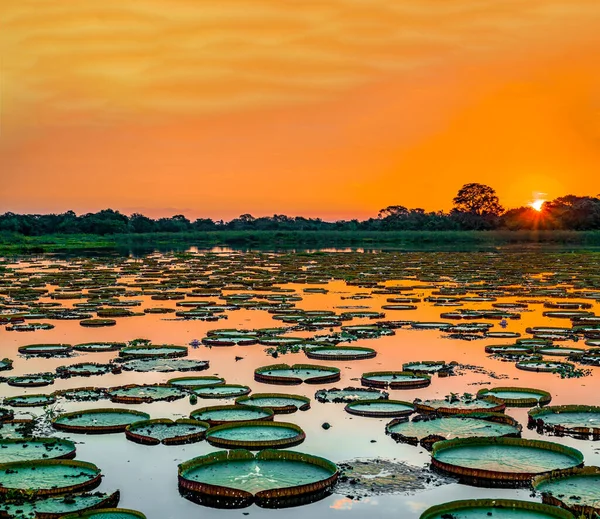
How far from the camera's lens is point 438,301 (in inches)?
1027

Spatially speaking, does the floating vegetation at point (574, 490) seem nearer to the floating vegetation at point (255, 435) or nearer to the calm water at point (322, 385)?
the calm water at point (322, 385)

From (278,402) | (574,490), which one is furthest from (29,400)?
(574,490)

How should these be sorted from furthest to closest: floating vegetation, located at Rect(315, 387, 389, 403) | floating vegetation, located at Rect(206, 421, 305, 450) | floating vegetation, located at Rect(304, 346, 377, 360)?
floating vegetation, located at Rect(304, 346, 377, 360)
floating vegetation, located at Rect(315, 387, 389, 403)
floating vegetation, located at Rect(206, 421, 305, 450)

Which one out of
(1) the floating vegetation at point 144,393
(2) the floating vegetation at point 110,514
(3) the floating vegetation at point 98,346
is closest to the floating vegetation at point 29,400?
(1) the floating vegetation at point 144,393

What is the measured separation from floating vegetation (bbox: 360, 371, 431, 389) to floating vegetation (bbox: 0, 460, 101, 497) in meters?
5.49

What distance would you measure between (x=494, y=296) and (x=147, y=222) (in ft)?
335

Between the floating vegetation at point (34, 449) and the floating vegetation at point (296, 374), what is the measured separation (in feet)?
14.6

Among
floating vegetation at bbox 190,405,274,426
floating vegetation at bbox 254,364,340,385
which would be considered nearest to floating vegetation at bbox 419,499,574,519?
floating vegetation at bbox 190,405,274,426

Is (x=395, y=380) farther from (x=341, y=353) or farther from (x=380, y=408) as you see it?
(x=341, y=353)

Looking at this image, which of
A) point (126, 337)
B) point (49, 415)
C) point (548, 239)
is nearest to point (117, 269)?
point (126, 337)

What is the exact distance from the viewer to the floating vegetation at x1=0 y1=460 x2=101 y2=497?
8047mm

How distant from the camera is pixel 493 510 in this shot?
7.52 m

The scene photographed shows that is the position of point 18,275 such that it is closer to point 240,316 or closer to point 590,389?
point 240,316

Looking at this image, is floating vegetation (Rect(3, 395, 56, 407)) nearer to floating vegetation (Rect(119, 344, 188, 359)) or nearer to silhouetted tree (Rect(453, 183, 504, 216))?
floating vegetation (Rect(119, 344, 188, 359))
